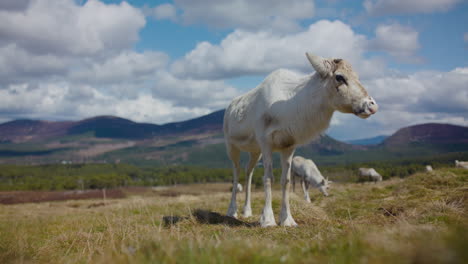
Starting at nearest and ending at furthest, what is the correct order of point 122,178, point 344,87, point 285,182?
point 344,87 → point 285,182 → point 122,178

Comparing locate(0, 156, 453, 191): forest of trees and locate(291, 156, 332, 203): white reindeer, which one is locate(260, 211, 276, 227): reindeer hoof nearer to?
locate(291, 156, 332, 203): white reindeer

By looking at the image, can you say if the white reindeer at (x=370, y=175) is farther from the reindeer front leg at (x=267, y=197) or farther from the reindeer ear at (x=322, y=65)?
the reindeer ear at (x=322, y=65)

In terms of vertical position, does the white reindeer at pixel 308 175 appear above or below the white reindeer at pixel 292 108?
below

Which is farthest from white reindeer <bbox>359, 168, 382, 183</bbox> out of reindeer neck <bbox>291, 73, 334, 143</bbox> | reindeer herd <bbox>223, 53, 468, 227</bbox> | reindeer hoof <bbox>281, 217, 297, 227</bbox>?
reindeer neck <bbox>291, 73, 334, 143</bbox>

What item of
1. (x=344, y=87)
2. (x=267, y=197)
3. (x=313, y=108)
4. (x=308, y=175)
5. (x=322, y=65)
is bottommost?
(x=308, y=175)

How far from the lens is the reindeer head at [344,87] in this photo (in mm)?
7121

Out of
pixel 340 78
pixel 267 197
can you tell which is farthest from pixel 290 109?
pixel 267 197

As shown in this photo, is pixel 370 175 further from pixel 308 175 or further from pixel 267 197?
pixel 267 197

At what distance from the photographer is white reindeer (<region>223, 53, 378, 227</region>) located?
297 inches

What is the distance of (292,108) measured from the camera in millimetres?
8617

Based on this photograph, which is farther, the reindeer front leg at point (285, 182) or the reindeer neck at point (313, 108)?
the reindeer front leg at point (285, 182)

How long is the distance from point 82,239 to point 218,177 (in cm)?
15203

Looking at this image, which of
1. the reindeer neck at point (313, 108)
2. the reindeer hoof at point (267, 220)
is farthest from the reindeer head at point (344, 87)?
the reindeer hoof at point (267, 220)

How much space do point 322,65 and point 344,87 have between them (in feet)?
2.81
